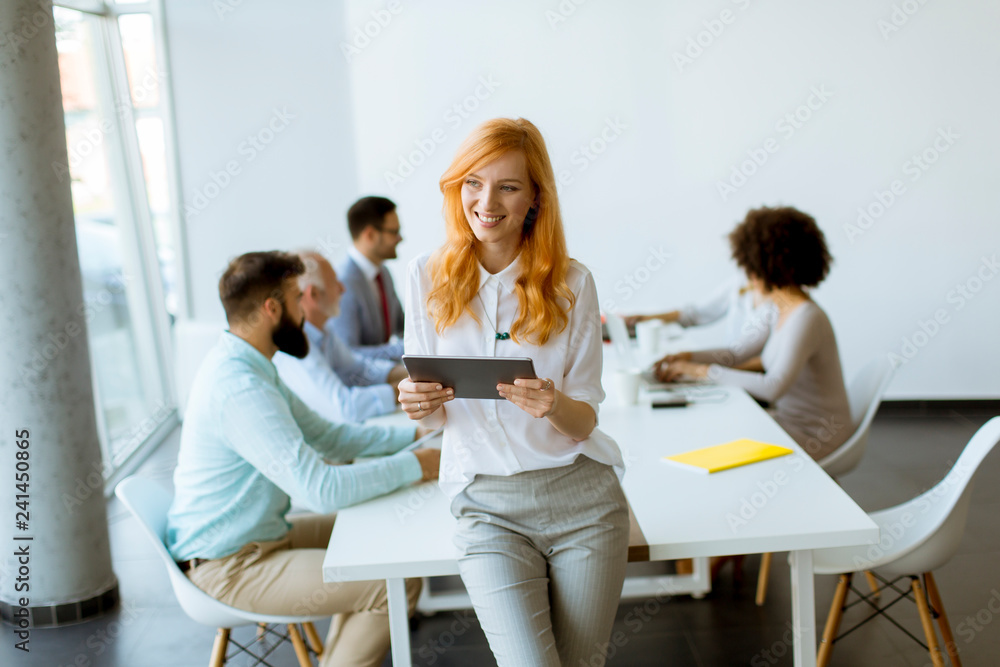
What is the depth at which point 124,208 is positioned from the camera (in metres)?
5.19

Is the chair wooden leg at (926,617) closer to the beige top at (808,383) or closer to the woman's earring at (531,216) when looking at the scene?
the beige top at (808,383)

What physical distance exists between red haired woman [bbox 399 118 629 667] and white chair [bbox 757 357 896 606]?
133cm

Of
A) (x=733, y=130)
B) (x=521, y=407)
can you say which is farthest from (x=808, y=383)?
(x=733, y=130)

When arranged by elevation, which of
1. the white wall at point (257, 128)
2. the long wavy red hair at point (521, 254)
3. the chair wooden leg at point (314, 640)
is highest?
the white wall at point (257, 128)

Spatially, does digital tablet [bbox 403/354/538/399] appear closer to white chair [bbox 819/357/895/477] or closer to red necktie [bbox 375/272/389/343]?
white chair [bbox 819/357/895/477]

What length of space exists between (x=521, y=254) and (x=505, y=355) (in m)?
0.22

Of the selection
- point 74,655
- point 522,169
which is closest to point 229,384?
point 522,169

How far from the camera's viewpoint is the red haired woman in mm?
1671

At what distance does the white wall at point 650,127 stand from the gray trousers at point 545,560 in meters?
3.50

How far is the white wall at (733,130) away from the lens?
4824 millimetres

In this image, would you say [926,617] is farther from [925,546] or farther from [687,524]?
[687,524]

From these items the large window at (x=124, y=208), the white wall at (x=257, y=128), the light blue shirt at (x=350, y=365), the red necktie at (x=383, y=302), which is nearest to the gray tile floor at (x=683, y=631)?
the light blue shirt at (x=350, y=365)

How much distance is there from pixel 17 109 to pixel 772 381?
105 inches

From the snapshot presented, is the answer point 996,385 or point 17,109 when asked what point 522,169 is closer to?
point 17,109
